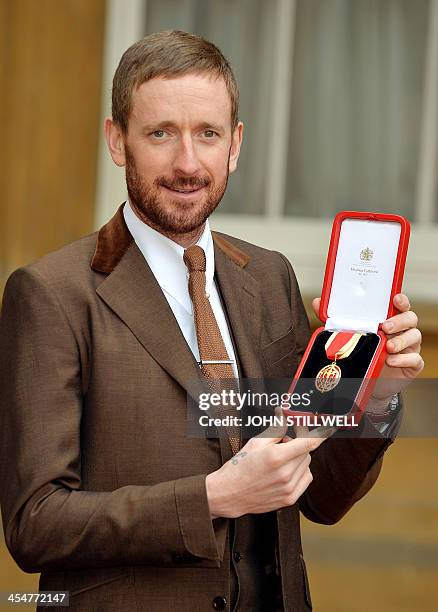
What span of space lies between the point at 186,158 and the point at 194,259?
177 millimetres

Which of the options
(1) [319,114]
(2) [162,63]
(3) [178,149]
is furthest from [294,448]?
(1) [319,114]

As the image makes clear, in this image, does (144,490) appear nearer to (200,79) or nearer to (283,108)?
(200,79)

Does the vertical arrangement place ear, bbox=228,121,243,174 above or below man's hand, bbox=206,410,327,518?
above

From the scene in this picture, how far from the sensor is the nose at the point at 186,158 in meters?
1.57

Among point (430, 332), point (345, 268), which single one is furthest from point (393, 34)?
point (345, 268)

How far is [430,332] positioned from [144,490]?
9.50 feet

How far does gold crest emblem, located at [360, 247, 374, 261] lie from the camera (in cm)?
165

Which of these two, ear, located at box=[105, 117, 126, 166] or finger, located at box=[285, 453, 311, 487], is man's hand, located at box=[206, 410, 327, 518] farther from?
ear, located at box=[105, 117, 126, 166]

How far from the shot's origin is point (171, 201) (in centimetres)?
161

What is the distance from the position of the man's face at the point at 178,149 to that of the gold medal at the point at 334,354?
28 centimetres

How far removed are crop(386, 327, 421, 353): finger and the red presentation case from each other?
1cm

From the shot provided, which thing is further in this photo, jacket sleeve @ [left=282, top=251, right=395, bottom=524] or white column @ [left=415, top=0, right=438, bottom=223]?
white column @ [left=415, top=0, right=438, bottom=223]

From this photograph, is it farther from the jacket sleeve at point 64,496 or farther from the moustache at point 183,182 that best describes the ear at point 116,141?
the jacket sleeve at point 64,496

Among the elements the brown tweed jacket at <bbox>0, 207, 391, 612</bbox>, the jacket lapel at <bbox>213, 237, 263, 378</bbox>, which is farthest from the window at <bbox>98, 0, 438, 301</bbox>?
the brown tweed jacket at <bbox>0, 207, 391, 612</bbox>
